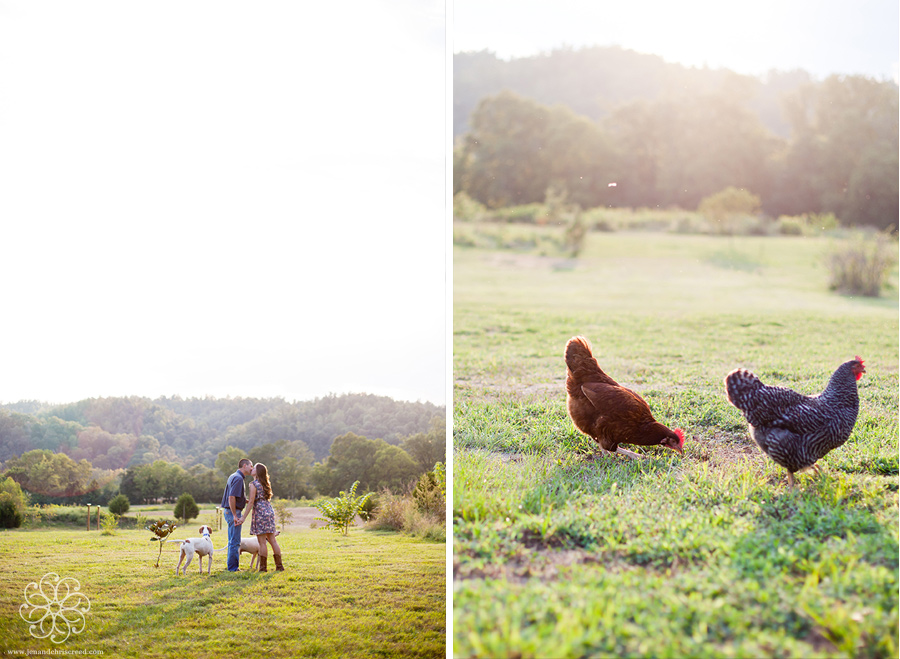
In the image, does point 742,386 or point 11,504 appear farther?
point 11,504

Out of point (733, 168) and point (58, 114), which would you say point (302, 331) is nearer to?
point (58, 114)

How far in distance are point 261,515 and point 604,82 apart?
6.23 meters

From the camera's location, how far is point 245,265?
3.58 m

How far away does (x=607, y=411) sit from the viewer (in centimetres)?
283

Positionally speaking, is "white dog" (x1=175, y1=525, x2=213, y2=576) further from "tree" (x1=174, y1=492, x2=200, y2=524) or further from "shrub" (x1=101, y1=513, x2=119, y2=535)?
"shrub" (x1=101, y1=513, x2=119, y2=535)

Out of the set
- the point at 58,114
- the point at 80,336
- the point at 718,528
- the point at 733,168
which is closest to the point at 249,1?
the point at 58,114

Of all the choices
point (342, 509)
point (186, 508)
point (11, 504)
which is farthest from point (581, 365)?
point (11, 504)

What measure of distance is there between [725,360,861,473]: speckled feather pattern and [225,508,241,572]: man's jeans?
8.74 ft

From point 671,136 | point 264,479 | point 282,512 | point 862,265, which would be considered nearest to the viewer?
point 264,479

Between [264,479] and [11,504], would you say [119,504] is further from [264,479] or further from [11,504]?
[264,479]

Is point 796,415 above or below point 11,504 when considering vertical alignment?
above

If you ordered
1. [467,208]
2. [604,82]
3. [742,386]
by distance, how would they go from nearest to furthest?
[742,386] < [604,82] < [467,208]

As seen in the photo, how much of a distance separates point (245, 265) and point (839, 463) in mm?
3443

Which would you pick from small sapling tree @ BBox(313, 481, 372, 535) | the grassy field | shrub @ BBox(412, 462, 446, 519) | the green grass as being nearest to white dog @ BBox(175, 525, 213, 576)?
the green grass
